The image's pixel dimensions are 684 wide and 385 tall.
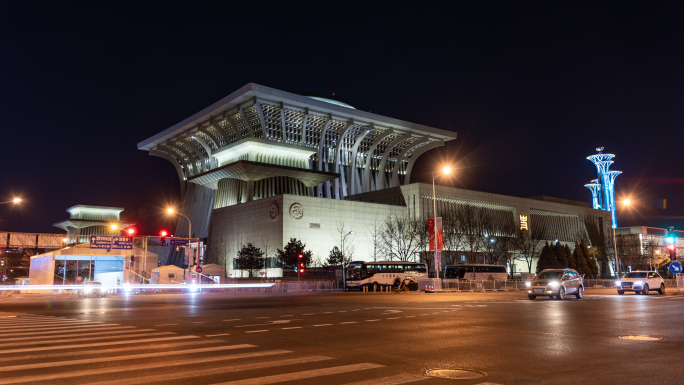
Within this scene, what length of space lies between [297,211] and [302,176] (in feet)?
69.8

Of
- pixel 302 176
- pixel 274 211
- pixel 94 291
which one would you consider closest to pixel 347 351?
pixel 94 291

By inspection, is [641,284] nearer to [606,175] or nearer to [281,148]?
[281,148]

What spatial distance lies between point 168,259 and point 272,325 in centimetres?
10317

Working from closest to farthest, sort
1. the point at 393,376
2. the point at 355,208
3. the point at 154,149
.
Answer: the point at 393,376 → the point at 355,208 → the point at 154,149

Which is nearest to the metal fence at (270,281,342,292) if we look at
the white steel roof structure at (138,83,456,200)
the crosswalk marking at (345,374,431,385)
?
the white steel roof structure at (138,83,456,200)

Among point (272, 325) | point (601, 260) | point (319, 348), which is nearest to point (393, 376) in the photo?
point (319, 348)

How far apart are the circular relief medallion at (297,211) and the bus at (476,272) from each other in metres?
25.6

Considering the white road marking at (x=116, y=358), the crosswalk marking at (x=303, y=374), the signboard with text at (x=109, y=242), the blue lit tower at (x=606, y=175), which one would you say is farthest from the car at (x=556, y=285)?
the blue lit tower at (x=606, y=175)

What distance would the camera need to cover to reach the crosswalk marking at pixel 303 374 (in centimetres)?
755

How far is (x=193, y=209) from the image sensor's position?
121875 millimetres

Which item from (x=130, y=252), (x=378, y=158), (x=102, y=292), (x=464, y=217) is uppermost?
(x=378, y=158)

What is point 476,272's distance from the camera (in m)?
69.6

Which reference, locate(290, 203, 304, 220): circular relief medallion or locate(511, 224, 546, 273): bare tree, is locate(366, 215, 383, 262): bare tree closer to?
locate(290, 203, 304, 220): circular relief medallion

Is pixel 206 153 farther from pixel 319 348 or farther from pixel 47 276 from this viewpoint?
pixel 319 348
